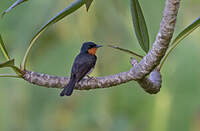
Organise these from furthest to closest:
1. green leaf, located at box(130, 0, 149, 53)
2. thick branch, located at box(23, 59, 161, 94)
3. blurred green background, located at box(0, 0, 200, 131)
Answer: blurred green background, located at box(0, 0, 200, 131) < green leaf, located at box(130, 0, 149, 53) < thick branch, located at box(23, 59, 161, 94)

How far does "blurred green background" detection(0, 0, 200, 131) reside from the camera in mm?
3359

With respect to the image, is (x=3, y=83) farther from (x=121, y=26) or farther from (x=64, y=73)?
(x=121, y=26)

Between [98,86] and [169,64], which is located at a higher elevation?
[98,86]

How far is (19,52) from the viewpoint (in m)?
3.55

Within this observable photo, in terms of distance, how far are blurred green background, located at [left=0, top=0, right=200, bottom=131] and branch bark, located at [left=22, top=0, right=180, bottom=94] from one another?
1.39 metres

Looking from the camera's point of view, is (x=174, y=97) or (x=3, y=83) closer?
(x=174, y=97)

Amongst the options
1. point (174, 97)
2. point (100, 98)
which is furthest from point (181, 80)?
point (100, 98)

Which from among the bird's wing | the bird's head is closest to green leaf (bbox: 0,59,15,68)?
the bird's wing

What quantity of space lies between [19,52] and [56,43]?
38 cm

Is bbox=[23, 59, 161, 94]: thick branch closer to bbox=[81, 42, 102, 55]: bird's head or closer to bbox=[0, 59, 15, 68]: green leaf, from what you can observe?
bbox=[0, 59, 15, 68]: green leaf

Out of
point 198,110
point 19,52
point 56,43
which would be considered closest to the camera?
point 198,110

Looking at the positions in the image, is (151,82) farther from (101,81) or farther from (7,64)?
(7,64)

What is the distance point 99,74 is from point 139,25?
1.42 m

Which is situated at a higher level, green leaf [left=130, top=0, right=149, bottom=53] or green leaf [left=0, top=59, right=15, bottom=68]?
green leaf [left=0, top=59, right=15, bottom=68]
